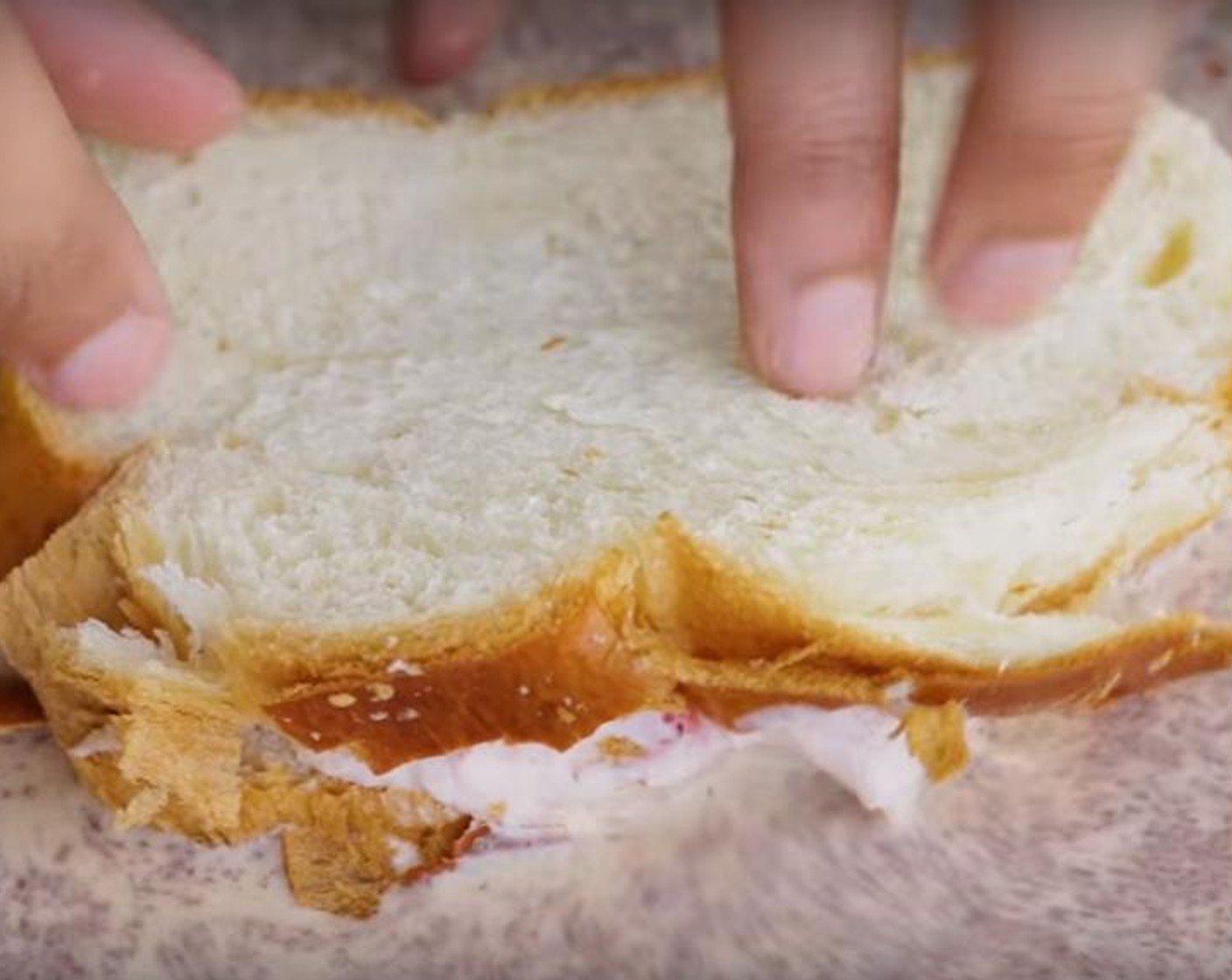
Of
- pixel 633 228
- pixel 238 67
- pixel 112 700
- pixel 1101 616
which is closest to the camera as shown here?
pixel 112 700

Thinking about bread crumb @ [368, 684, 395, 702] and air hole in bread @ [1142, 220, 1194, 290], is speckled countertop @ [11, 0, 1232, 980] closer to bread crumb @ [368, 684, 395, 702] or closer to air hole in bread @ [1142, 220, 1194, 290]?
bread crumb @ [368, 684, 395, 702]

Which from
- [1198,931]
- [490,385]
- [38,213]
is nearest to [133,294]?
[38,213]

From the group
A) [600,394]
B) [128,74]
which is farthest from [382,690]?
[128,74]

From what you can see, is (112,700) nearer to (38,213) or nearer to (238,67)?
(38,213)

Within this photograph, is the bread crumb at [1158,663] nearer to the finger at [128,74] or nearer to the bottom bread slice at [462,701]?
the bottom bread slice at [462,701]

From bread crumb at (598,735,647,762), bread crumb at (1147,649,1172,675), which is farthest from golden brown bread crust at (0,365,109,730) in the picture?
bread crumb at (1147,649,1172,675)

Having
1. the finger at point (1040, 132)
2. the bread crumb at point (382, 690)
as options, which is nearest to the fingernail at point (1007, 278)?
the finger at point (1040, 132)
